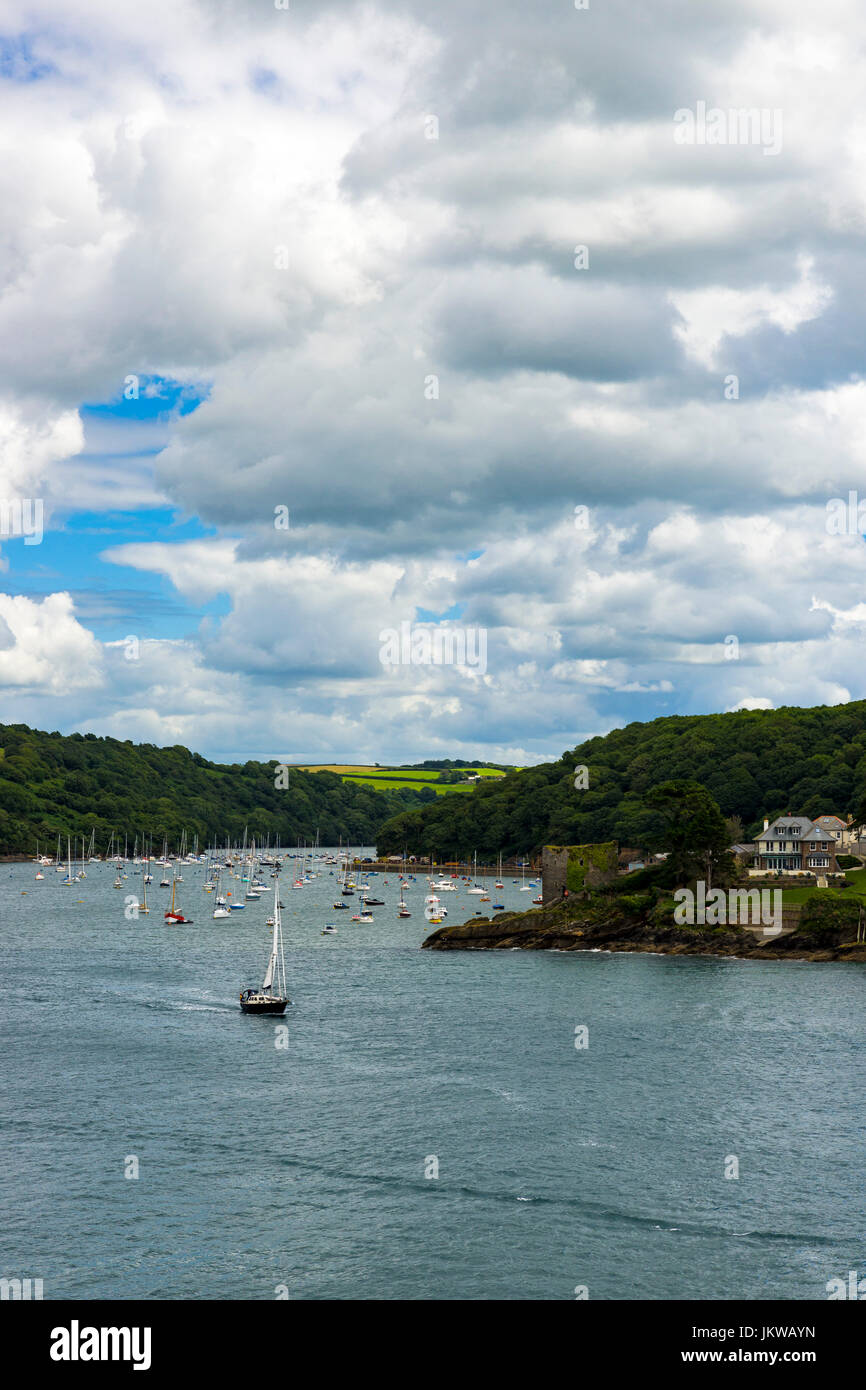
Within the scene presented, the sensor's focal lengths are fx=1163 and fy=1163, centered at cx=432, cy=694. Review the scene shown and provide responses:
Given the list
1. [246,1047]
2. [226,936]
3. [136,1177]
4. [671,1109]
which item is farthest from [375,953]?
[136,1177]

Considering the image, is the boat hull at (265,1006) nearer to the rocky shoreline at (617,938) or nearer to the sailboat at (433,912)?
the rocky shoreline at (617,938)

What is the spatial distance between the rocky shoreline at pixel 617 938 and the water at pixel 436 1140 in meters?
14.5

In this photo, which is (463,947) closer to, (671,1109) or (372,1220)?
(671,1109)

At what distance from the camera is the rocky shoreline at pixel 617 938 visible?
106 m

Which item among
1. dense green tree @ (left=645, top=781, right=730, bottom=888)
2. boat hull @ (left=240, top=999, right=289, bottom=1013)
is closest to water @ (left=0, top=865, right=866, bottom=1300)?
boat hull @ (left=240, top=999, right=289, bottom=1013)

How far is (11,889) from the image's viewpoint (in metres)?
200

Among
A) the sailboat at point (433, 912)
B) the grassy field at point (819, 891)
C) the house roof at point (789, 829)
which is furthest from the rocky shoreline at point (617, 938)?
the house roof at point (789, 829)

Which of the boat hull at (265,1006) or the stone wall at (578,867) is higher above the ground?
the stone wall at (578,867)

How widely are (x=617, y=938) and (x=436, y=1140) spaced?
6990cm

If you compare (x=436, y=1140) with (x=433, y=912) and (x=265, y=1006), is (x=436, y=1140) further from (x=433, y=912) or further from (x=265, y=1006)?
(x=433, y=912)

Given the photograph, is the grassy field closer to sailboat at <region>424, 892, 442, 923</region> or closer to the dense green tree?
the dense green tree

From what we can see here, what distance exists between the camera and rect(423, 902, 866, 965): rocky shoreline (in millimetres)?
105500

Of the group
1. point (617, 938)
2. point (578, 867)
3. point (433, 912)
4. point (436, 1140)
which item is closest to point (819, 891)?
point (617, 938)

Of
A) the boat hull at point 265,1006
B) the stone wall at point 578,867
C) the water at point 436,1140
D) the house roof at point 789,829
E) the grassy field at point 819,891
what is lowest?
the water at point 436,1140
